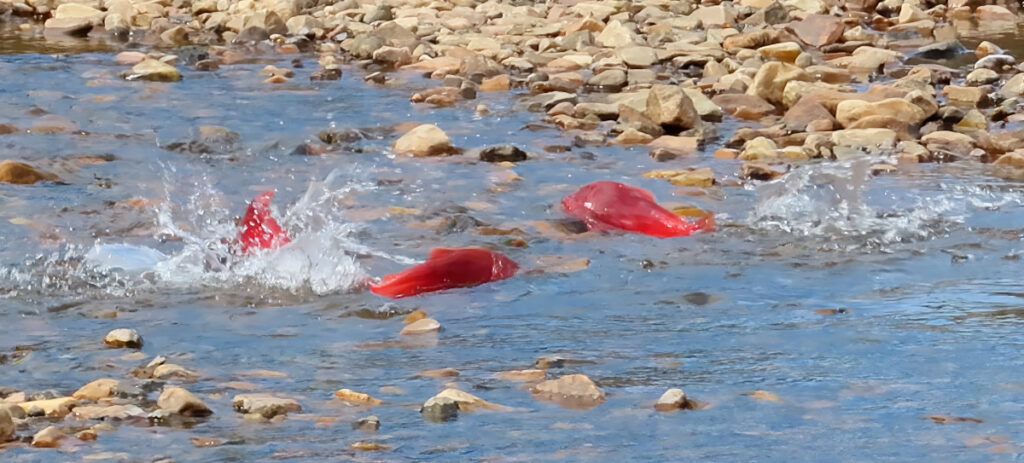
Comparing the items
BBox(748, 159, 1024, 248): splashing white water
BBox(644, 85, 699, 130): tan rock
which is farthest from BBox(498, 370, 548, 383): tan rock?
BBox(644, 85, 699, 130): tan rock

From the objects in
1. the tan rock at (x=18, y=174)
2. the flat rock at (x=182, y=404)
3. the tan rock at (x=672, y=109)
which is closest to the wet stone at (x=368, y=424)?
the flat rock at (x=182, y=404)

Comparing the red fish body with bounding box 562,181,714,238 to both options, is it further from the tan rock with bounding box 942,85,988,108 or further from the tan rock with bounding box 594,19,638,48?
the tan rock with bounding box 594,19,638,48

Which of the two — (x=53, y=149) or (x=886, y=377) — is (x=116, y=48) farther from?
(x=886, y=377)

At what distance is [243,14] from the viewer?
12727mm

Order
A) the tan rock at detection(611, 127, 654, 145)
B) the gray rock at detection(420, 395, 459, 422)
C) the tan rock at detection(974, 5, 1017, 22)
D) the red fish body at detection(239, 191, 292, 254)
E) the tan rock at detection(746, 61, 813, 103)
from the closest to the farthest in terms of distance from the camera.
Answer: the gray rock at detection(420, 395, 459, 422)
the red fish body at detection(239, 191, 292, 254)
the tan rock at detection(611, 127, 654, 145)
the tan rock at detection(746, 61, 813, 103)
the tan rock at detection(974, 5, 1017, 22)

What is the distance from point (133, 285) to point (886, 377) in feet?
7.94

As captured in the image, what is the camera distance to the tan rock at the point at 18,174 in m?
6.75

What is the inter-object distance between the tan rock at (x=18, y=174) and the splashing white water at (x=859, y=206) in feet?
10.2

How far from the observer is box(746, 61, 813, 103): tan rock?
8.67 m

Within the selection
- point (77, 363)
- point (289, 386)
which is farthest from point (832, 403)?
point (77, 363)

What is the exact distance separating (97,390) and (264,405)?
1.44ft

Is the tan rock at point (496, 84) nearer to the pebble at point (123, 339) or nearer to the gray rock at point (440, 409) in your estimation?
the pebble at point (123, 339)

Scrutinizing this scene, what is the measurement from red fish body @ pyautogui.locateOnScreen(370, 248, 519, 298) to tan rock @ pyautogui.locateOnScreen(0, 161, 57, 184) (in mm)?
2379

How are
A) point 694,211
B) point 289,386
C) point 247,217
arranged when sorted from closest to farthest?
1. point 289,386
2. point 247,217
3. point 694,211
